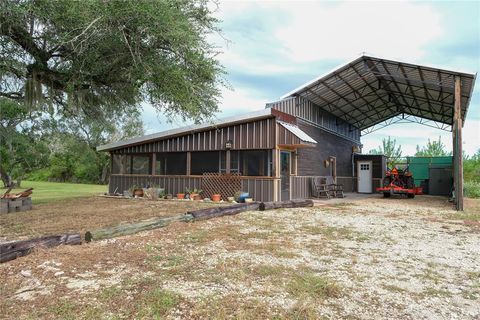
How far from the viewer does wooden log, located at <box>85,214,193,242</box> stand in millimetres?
5281

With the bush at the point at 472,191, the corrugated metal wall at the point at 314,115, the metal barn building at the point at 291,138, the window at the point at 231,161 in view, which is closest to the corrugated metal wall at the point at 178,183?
the metal barn building at the point at 291,138

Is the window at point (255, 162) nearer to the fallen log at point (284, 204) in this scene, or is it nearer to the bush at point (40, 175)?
the fallen log at point (284, 204)

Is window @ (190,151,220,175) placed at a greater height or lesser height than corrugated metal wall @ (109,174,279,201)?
greater

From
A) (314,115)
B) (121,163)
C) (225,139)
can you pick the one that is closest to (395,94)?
(314,115)

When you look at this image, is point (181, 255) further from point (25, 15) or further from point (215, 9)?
point (215, 9)

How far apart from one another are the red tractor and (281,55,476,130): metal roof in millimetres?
3856

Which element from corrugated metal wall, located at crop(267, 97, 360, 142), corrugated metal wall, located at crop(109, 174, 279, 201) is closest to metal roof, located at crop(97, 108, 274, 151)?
corrugated metal wall, located at crop(109, 174, 279, 201)

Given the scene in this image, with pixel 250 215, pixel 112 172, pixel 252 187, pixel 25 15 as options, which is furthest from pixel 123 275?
pixel 112 172

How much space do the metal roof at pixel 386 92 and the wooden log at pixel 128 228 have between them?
8812 mm

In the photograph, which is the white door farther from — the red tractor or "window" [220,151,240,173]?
"window" [220,151,240,173]

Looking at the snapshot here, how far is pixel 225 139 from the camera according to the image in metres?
12.4

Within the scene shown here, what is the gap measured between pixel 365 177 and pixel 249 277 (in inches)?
746

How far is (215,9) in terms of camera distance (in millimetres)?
8828

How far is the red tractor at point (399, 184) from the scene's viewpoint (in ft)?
51.5
